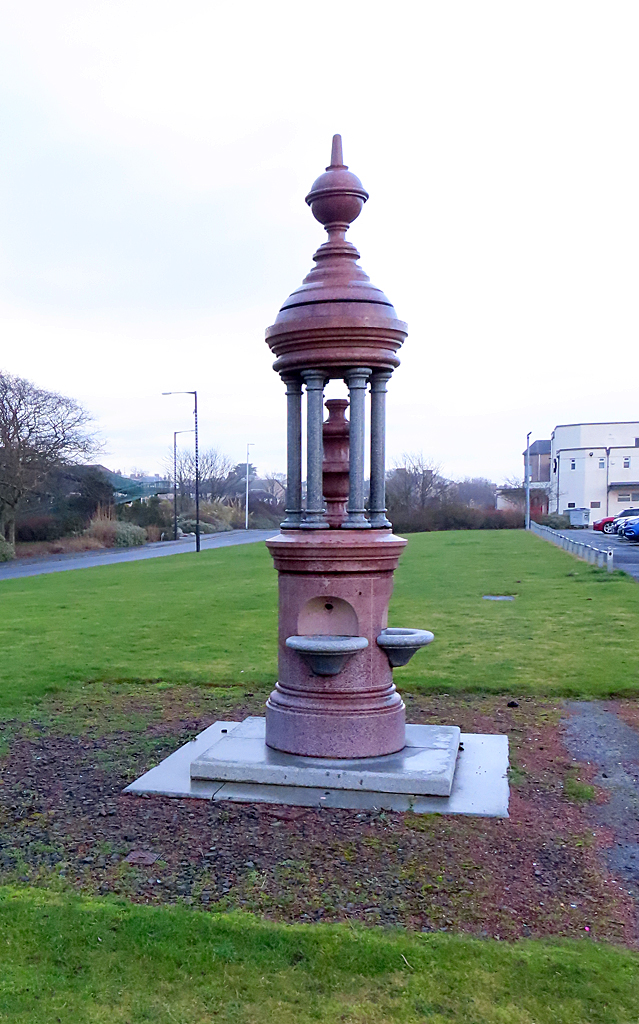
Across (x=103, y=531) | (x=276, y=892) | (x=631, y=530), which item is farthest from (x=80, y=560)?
(x=276, y=892)

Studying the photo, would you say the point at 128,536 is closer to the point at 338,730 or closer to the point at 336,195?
the point at 336,195

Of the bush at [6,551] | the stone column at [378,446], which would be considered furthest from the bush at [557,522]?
the stone column at [378,446]

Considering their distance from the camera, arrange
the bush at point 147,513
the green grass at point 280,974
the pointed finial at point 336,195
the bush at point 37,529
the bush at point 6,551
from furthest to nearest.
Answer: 1. the bush at point 147,513
2. the bush at point 37,529
3. the bush at point 6,551
4. the pointed finial at point 336,195
5. the green grass at point 280,974

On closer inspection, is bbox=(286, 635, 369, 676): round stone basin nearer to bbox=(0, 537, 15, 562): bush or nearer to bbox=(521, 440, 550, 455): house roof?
bbox=(0, 537, 15, 562): bush

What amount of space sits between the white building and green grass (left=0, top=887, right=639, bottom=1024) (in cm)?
8161

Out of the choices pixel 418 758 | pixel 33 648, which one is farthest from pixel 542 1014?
pixel 33 648

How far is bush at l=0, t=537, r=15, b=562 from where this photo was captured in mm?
35719

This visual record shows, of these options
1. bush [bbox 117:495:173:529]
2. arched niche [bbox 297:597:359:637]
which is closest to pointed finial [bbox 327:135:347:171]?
arched niche [bbox 297:597:359:637]

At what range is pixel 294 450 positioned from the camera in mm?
6492

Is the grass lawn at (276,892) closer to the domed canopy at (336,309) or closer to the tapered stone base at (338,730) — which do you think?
the tapered stone base at (338,730)

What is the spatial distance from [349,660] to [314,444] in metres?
1.60

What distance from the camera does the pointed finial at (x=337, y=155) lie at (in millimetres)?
6301

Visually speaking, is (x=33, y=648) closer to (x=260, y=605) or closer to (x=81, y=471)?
(x=260, y=605)

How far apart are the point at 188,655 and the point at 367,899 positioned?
23.9ft
